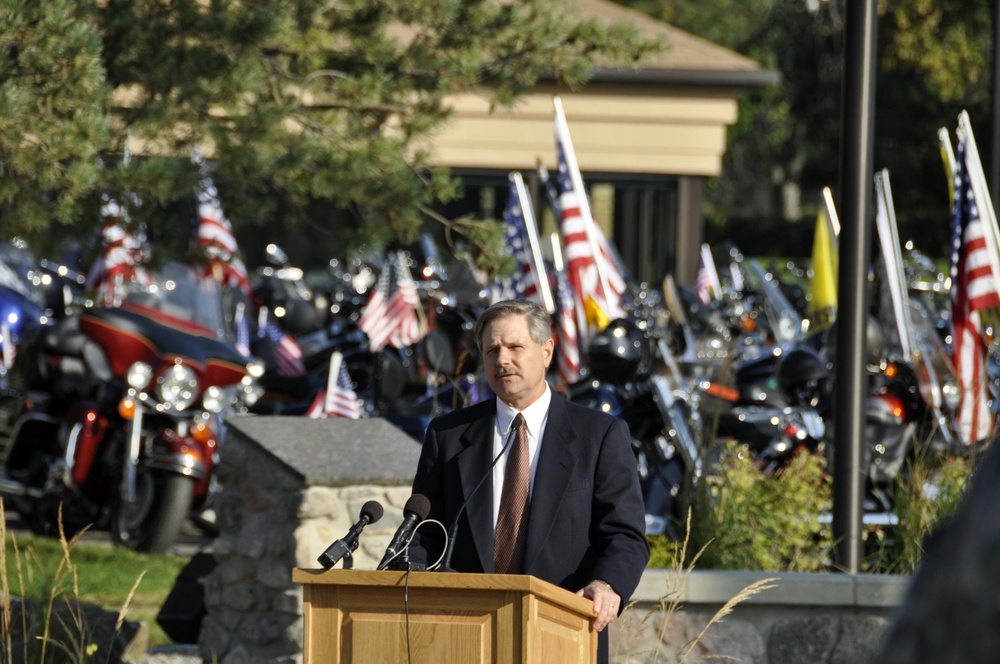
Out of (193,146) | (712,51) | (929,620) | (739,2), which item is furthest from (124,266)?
(739,2)

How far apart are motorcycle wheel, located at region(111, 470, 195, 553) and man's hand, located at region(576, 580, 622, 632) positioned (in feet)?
20.6

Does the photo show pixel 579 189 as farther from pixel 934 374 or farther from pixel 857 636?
pixel 857 636

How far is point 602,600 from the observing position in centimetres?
405

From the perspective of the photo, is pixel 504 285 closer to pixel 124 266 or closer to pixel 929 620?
pixel 124 266

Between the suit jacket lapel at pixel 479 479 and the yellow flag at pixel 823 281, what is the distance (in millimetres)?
8407

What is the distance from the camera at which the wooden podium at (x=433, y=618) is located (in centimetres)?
366

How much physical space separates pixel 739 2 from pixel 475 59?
115 feet

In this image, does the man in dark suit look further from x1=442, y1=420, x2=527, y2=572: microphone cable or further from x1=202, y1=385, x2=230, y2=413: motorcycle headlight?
x1=202, y1=385, x2=230, y2=413: motorcycle headlight

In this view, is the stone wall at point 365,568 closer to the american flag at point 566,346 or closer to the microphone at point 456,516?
the microphone at point 456,516

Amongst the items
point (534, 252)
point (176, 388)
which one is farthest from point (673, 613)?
point (534, 252)

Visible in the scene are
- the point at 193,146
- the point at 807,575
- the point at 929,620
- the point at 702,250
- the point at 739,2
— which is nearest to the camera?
the point at 929,620

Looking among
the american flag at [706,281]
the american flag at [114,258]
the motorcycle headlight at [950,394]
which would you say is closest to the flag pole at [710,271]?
the american flag at [706,281]

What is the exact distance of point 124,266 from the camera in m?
8.47

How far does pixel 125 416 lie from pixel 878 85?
106 feet
